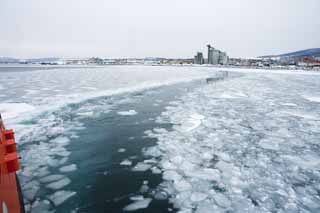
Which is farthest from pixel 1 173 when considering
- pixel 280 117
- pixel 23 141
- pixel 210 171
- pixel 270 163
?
pixel 280 117

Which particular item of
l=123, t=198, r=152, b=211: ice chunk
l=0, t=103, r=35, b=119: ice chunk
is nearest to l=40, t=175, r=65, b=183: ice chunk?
l=123, t=198, r=152, b=211: ice chunk

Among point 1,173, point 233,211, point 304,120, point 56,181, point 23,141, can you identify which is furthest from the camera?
point 304,120

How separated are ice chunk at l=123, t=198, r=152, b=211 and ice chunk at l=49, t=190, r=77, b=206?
68cm

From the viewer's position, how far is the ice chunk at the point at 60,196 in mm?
2156

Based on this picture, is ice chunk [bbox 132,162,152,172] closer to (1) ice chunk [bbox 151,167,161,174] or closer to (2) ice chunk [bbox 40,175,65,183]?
(1) ice chunk [bbox 151,167,161,174]

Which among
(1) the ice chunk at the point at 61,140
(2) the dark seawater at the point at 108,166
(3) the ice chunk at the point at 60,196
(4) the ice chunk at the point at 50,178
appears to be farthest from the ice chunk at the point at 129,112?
(3) the ice chunk at the point at 60,196

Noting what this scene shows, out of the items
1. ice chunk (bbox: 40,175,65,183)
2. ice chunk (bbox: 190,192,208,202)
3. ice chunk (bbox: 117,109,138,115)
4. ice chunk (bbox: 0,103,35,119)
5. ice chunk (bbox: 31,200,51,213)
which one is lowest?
ice chunk (bbox: 190,192,208,202)

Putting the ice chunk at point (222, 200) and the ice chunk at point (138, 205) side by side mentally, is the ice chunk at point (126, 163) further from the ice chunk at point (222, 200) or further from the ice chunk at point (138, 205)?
the ice chunk at point (222, 200)

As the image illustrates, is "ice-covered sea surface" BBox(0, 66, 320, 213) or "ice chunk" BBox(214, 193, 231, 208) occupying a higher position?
"ice-covered sea surface" BBox(0, 66, 320, 213)

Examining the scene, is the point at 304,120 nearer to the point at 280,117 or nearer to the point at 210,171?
the point at 280,117

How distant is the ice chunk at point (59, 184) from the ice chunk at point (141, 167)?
86cm

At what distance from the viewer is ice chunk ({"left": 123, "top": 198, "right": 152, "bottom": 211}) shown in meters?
2.08

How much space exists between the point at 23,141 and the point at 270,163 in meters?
4.23

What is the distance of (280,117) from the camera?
554 centimetres
